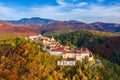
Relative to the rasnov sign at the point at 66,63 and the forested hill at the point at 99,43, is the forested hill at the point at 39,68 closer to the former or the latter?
the rasnov sign at the point at 66,63

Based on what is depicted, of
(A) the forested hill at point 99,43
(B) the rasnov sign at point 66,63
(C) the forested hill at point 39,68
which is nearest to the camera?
(C) the forested hill at point 39,68

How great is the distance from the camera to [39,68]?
60781mm

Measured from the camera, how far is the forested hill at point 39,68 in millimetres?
59225

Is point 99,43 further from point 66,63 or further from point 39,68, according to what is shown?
point 39,68

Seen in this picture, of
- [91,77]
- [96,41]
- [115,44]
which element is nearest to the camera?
[91,77]

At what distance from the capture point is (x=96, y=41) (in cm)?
15062

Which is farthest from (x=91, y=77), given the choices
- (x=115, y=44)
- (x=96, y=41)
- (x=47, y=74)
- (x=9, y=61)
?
(x=96, y=41)

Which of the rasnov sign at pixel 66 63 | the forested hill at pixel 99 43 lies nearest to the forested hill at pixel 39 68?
the rasnov sign at pixel 66 63

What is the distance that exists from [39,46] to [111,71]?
21083 mm

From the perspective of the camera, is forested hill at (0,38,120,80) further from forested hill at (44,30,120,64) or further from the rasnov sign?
forested hill at (44,30,120,64)

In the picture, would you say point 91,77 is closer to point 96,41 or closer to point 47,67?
point 47,67

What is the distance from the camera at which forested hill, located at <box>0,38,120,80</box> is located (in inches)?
2332

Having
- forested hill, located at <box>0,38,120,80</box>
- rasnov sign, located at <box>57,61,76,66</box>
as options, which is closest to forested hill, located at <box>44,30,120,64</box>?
forested hill, located at <box>0,38,120,80</box>

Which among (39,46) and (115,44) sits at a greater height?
(39,46)
